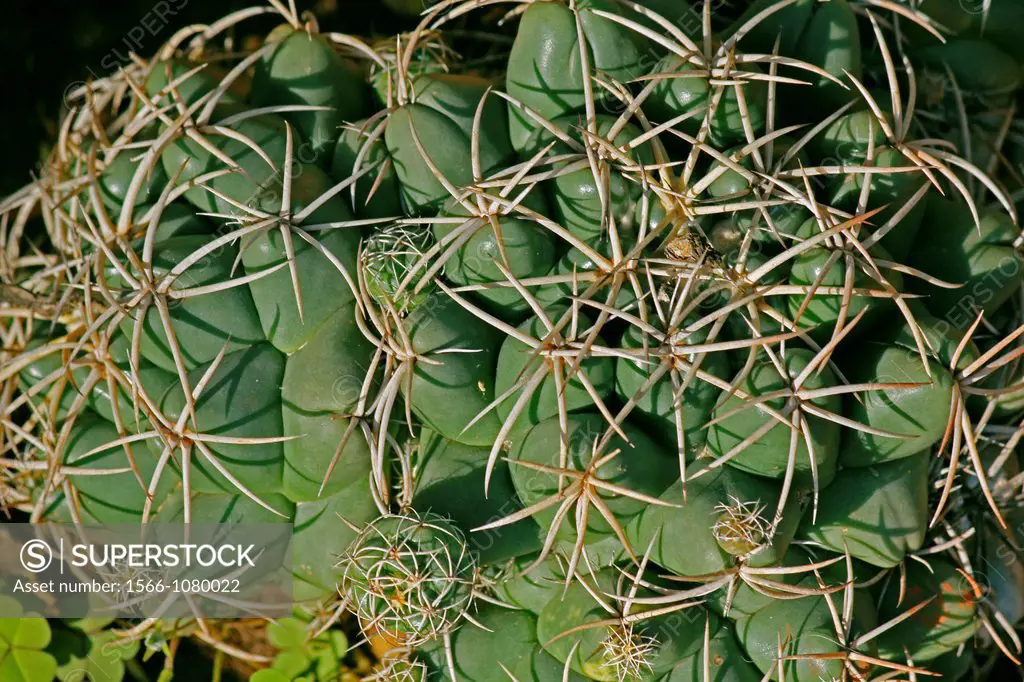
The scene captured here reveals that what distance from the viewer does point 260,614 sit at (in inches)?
79.4

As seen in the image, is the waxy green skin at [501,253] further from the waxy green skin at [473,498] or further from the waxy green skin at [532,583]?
the waxy green skin at [532,583]

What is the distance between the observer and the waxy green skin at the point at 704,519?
1.66 meters

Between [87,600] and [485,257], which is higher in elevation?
[485,257]

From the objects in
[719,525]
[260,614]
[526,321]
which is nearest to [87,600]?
[260,614]

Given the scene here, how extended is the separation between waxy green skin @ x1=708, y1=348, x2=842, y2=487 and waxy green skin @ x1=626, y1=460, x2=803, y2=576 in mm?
42

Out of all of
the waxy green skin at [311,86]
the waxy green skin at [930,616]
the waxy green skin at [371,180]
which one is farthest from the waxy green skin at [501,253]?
the waxy green skin at [930,616]

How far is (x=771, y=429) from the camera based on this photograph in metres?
1.63

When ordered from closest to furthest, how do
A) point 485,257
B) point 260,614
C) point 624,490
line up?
1. point 624,490
2. point 485,257
3. point 260,614

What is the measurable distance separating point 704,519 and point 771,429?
0.21 m

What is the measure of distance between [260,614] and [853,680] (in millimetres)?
1272

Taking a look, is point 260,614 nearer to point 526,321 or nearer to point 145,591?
point 145,591

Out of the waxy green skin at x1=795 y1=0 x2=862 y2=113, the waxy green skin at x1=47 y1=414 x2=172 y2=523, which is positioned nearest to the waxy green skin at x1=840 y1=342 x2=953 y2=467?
the waxy green skin at x1=795 y1=0 x2=862 y2=113

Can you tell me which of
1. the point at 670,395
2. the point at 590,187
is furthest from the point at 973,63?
the point at 670,395

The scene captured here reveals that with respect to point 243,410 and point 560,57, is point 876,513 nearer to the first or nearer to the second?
point 560,57
